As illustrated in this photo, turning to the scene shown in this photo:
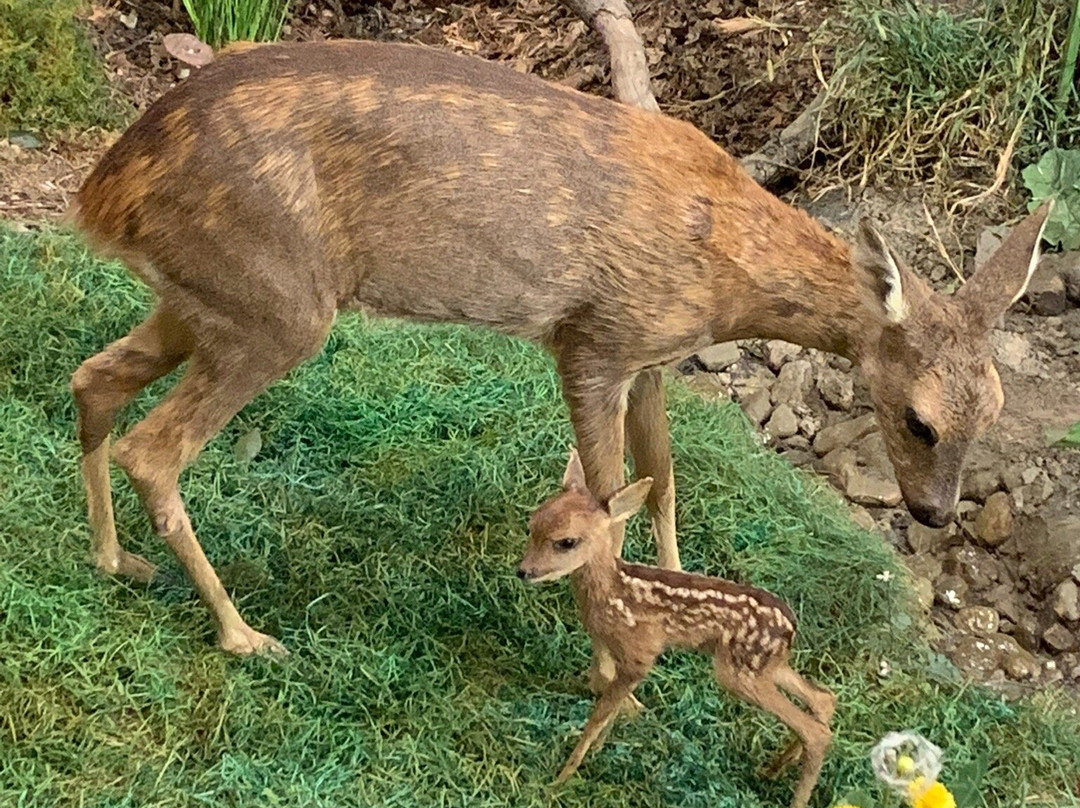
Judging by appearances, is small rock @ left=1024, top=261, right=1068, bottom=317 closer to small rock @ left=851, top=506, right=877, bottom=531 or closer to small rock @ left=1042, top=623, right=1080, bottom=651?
small rock @ left=851, top=506, right=877, bottom=531

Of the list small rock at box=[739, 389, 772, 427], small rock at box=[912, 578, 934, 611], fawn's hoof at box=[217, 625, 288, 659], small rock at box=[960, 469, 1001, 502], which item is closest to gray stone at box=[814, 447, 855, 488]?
small rock at box=[739, 389, 772, 427]

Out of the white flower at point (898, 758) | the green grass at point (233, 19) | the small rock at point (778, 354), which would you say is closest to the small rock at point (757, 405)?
the small rock at point (778, 354)

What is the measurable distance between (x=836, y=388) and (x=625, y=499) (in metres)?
2.13

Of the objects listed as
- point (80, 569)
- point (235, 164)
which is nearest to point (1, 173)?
point (80, 569)

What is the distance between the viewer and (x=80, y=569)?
11.9 feet

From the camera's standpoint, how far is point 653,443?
376cm

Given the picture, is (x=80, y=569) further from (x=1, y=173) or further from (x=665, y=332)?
(x=1, y=173)

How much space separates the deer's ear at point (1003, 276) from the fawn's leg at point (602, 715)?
1247 mm

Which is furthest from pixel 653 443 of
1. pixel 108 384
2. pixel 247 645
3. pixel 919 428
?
pixel 108 384

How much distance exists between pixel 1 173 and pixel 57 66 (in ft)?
1.97

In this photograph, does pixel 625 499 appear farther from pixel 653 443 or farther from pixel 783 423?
pixel 783 423

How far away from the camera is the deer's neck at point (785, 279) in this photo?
3277 millimetres

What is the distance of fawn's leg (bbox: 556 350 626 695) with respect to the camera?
3.36 metres

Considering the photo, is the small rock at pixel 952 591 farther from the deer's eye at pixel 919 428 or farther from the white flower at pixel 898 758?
the white flower at pixel 898 758
